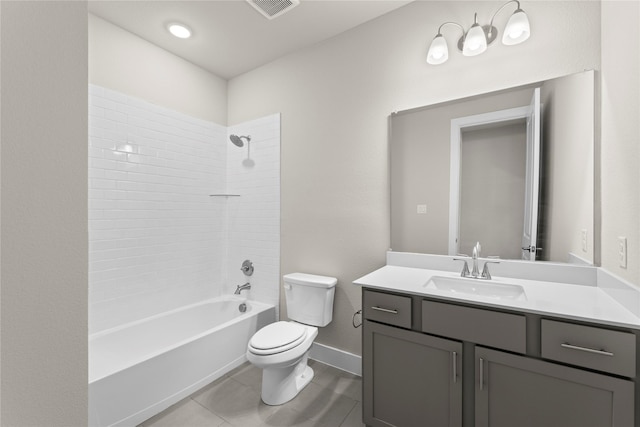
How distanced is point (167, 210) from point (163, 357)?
1266mm

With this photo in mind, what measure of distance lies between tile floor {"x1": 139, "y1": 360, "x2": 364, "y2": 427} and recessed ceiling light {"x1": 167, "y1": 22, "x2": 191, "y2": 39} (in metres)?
2.76

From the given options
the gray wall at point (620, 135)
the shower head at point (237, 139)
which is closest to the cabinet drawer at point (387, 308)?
the gray wall at point (620, 135)

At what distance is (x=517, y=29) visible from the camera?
155 cm

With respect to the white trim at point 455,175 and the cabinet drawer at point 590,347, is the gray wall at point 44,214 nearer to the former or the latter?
the cabinet drawer at point 590,347

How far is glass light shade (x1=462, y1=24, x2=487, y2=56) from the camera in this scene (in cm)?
167

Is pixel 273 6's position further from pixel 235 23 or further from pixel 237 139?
pixel 237 139

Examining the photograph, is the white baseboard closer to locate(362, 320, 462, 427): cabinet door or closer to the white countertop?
locate(362, 320, 462, 427): cabinet door

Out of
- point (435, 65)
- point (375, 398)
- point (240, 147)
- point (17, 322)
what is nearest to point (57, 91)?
point (17, 322)

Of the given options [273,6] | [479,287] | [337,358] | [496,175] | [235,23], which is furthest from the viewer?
[337,358]

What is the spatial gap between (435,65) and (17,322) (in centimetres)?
230

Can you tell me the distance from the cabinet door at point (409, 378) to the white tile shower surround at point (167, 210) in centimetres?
135

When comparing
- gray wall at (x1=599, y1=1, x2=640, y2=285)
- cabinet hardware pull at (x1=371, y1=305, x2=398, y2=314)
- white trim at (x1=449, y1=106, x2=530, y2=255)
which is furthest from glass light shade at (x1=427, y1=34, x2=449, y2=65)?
cabinet hardware pull at (x1=371, y1=305, x2=398, y2=314)

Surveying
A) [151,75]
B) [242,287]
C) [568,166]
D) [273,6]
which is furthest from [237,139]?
[568,166]

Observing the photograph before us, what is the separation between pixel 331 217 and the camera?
7.85ft
